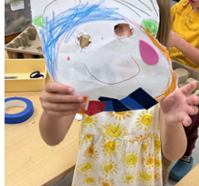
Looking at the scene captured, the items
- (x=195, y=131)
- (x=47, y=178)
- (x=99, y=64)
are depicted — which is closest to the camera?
(x=99, y=64)

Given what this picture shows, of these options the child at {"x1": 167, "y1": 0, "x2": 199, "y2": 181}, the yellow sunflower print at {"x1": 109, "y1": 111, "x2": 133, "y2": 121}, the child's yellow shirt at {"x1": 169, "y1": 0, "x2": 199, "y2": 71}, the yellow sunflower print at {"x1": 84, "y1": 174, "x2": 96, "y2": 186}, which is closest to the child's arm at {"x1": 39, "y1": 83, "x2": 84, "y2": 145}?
the yellow sunflower print at {"x1": 109, "y1": 111, "x2": 133, "y2": 121}

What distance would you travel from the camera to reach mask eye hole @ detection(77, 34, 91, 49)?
1.03 feet

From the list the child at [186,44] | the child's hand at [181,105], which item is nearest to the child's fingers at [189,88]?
the child's hand at [181,105]

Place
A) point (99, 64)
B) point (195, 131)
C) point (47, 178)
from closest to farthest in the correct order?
point (99, 64) → point (47, 178) → point (195, 131)

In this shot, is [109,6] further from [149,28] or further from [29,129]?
[29,129]

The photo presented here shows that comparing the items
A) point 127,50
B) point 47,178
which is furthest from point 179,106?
point 47,178

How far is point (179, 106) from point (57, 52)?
199 millimetres

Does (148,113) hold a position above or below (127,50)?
below

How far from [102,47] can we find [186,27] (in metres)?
0.87

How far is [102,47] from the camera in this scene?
1.00ft

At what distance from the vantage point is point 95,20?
0.31 meters

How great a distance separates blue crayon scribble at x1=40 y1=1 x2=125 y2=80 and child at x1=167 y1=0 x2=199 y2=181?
664mm

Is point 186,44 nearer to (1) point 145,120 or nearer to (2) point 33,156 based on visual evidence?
(1) point 145,120

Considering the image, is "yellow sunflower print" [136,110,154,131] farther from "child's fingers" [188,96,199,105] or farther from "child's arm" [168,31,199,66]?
"child's arm" [168,31,199,66]
